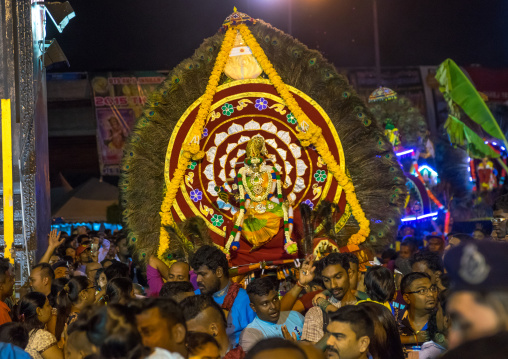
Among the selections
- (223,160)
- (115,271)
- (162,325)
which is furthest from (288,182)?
(162,325)

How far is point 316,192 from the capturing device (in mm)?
10789

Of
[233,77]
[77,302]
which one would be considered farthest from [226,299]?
[233,77]

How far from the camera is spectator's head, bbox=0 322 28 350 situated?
4145 millimetres

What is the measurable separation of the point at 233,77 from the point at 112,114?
12298 millimetres

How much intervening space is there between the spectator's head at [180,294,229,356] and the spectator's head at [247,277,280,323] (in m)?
0.78

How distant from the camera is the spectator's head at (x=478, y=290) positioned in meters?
2.13

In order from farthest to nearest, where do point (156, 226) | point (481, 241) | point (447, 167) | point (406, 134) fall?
point (447, 167) → point (406, 134) → point (156, 226) → point (481, 241)

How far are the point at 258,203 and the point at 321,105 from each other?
1.96 metres

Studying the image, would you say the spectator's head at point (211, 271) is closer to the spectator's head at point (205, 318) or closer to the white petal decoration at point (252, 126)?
the spectator's head at point (205, 318)

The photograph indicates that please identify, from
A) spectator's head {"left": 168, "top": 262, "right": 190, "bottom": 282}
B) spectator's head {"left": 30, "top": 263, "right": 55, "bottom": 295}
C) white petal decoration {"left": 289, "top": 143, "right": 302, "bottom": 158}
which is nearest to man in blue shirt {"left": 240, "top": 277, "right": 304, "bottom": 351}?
spectator's head {"left": 168, "top": 262, "right": 190, "bottom": 282}

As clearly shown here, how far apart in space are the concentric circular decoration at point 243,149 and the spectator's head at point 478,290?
836 centimetres

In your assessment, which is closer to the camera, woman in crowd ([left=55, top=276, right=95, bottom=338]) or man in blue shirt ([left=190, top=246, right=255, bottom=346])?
man in blue shirt ([left=190, top=246, right=255, bottom=346])

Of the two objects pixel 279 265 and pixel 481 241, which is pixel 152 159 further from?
pixel 481 241

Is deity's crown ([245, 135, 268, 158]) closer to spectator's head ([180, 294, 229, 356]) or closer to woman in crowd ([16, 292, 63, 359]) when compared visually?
woman in crowd ([16, 292, 63, 359])
